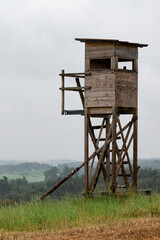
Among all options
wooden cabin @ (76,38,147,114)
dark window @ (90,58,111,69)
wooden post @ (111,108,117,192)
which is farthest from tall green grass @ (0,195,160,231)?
dark window @ (90,58,111,69)

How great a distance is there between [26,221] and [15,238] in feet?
8.96

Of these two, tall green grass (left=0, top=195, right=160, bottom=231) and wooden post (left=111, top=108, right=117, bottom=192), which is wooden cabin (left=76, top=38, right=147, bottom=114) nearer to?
wooden post (left=111, top=108, right=117, bottom=192)

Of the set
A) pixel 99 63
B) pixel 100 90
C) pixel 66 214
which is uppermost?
pixel 99 63

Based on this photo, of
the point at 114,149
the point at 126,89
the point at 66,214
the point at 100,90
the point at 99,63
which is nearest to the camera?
the point at 66,214

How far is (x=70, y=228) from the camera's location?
14109mm

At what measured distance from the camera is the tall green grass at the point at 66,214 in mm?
14766

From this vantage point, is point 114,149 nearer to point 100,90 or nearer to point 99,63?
point 100,90

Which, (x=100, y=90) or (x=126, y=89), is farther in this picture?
(x=126, y=89)

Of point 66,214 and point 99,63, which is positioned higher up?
point 99,63

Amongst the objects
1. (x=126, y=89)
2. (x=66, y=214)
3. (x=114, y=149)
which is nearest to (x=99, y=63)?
(x=126, y=89)

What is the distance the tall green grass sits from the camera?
48.4ft

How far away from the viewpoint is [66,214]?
15.6 metres

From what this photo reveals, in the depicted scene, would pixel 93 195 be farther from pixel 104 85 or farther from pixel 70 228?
pixel 70 228

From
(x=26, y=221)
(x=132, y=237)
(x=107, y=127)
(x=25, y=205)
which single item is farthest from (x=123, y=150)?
(x=132, y=237)
